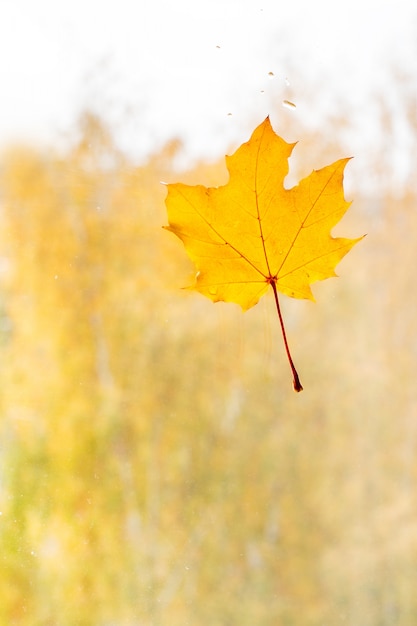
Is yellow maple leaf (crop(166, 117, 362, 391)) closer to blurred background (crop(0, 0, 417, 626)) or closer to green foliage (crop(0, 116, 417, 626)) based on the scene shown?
blurred background (crop(0, 0, 417, 626))

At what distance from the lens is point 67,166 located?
4.13 ft

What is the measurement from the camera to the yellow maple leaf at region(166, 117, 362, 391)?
32cm

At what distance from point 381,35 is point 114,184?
1.96 ft

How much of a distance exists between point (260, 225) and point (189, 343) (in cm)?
117

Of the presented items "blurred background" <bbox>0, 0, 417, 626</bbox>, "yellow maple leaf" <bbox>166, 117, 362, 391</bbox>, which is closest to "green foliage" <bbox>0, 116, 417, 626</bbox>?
"blurred background" <bbox>0, 0, 417, 626</bbox>

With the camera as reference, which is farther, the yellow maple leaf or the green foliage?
the green foliage

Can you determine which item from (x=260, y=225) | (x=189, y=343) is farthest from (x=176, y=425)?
(x=260, y=225)

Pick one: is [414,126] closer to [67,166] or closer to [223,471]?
[67,166]

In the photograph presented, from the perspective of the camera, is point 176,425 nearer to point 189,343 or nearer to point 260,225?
point 189,343

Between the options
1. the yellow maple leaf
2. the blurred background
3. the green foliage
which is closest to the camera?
the yellow maple leaf

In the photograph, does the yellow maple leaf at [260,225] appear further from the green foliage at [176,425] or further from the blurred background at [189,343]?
the green foliage at [176,425]

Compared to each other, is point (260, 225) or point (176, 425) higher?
point (260, 225)

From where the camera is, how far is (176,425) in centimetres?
154

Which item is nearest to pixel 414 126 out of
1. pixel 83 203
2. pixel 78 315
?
pixel 83 203
